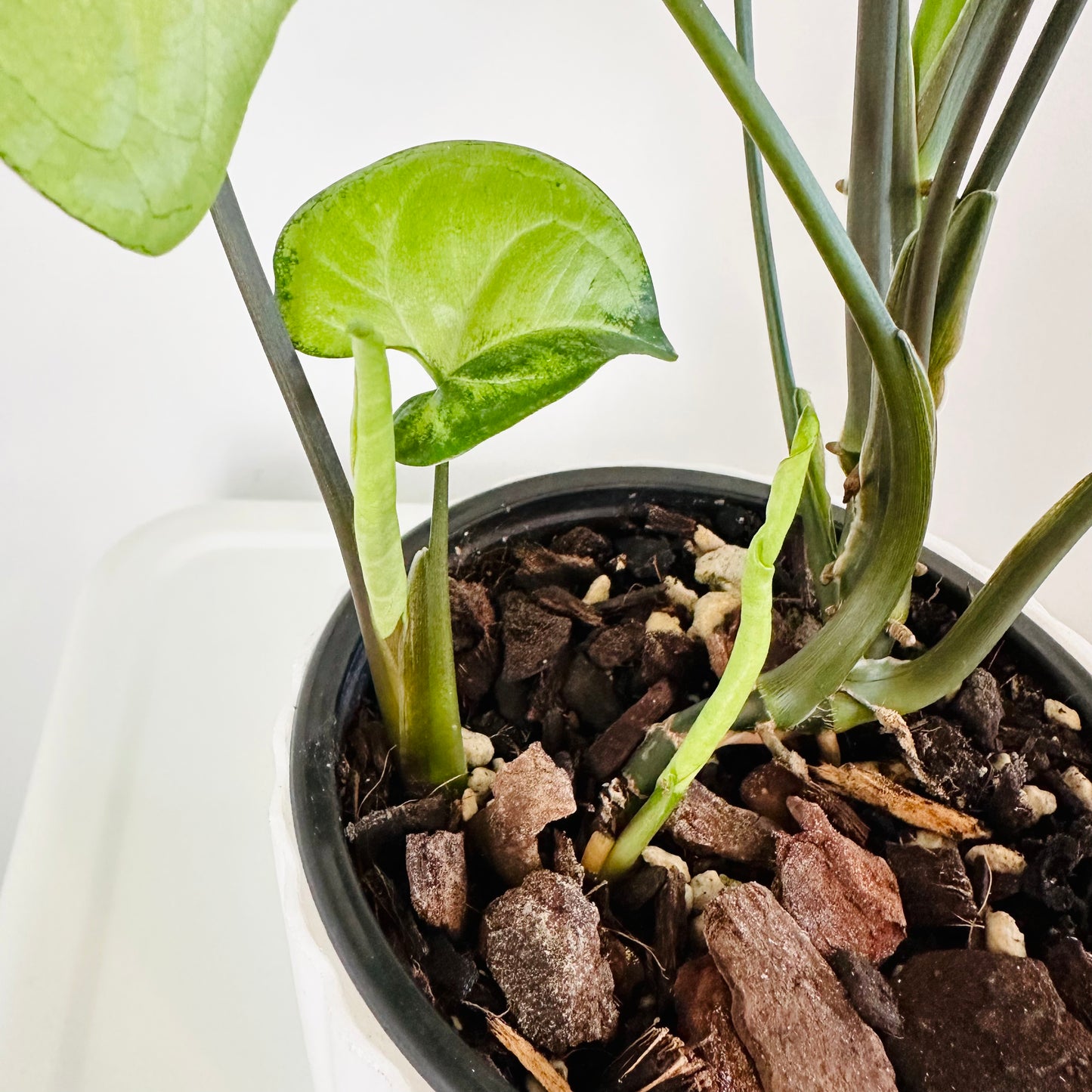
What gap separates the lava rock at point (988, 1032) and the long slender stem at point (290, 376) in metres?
0.20

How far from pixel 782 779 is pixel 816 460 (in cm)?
11

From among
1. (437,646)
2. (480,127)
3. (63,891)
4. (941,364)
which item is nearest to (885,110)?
(941,364)

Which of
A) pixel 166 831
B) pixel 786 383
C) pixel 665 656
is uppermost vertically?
pixel 786 383

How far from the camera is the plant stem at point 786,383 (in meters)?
0.30

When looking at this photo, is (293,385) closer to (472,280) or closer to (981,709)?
(472,280)

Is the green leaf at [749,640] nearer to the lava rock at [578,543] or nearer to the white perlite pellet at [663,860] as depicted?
the white perlite pellet at [663,860]

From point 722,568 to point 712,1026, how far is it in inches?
7.0

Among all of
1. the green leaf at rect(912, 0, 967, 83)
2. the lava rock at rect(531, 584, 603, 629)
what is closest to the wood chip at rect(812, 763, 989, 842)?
the lava rock at rect(531, 584, 603, 629)

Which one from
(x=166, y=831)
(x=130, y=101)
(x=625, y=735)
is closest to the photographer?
(x=130, y=101)

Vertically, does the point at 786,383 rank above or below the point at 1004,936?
above

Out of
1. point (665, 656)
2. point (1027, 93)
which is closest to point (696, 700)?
point (665, 656)

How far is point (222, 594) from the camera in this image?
56 centimetres

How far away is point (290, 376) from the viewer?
0.76 feet

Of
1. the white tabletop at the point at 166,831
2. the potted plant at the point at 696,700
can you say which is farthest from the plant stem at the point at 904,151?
the white tabletop at the point at 166,831
